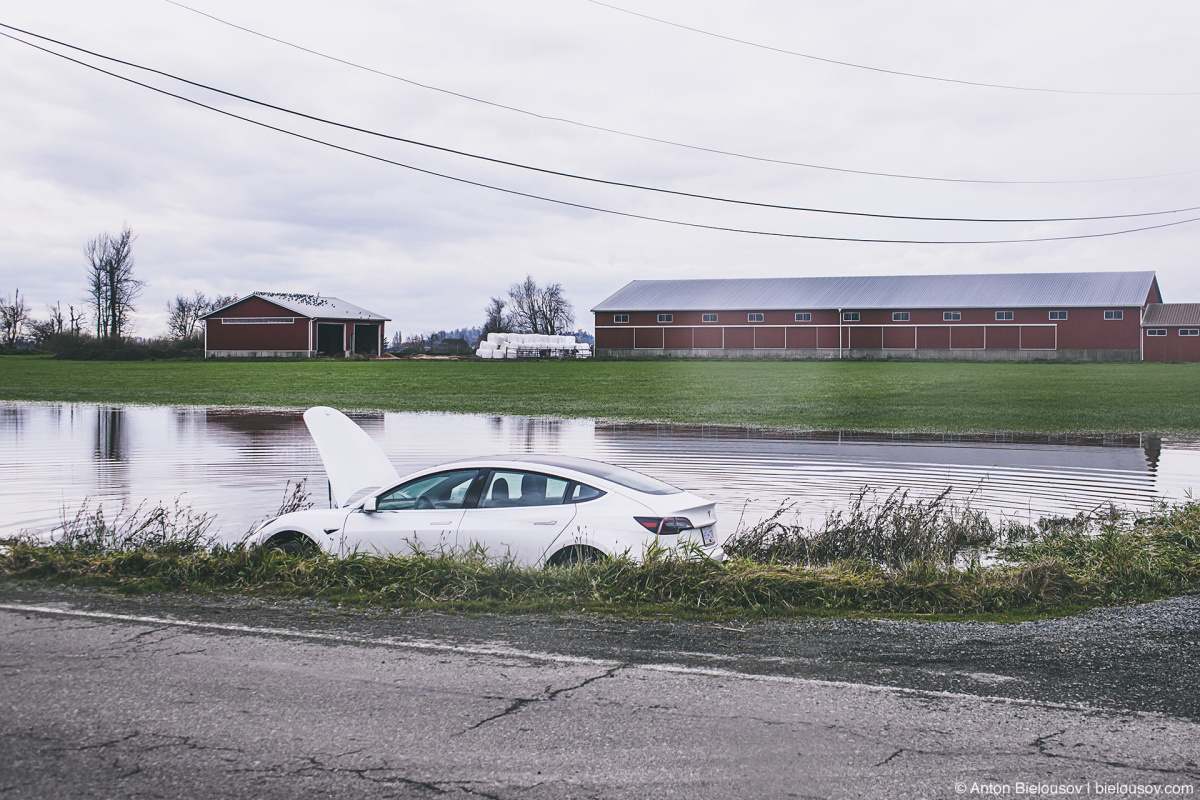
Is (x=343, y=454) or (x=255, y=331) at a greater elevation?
(x=255, y=331)

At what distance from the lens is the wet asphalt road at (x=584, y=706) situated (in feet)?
16.4

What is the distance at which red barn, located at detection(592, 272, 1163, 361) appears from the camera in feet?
262

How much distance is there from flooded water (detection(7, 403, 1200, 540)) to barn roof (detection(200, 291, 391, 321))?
6115cm

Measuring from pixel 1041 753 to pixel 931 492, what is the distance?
449 inches

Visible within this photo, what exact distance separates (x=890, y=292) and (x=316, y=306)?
52454mm

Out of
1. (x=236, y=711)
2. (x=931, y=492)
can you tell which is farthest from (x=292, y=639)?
(x=931, y=492)

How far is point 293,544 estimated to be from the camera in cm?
1045

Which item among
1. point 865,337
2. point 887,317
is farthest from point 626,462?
point 865,337

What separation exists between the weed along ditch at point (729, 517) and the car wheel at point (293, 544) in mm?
390

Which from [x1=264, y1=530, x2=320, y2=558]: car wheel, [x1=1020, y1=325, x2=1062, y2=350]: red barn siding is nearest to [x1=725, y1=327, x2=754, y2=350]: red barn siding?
[x1=1020, y1=325, x2=1062, y2=350]: red barn siding

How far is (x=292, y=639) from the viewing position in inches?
295

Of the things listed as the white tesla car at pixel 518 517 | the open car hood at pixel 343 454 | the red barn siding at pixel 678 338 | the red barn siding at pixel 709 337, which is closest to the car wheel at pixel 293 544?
the white tesla car at pixel 518 517

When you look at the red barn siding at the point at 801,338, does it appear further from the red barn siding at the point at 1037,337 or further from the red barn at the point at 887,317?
the red barn siding at the point at 1037,337

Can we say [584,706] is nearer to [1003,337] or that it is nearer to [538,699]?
[538,699]
